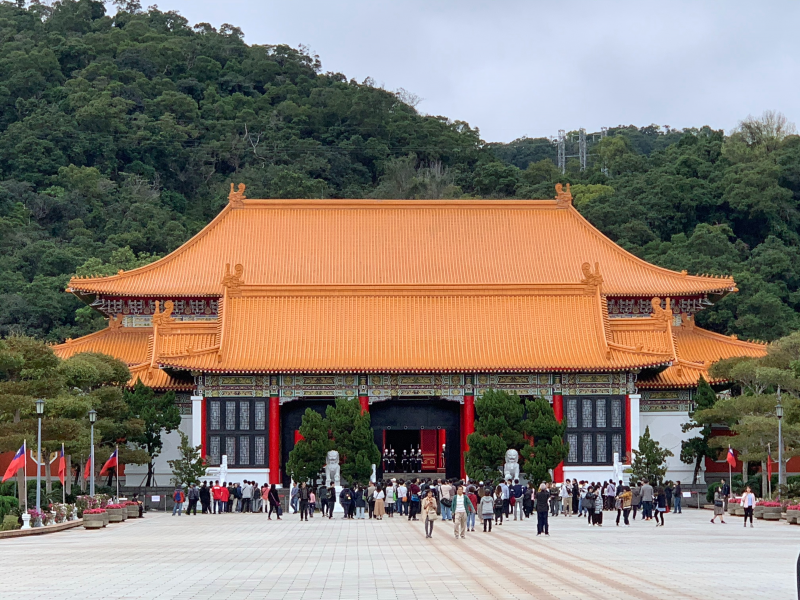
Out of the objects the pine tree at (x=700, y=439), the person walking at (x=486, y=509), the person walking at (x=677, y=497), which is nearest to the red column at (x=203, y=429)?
the person walking at (x=677, y=497)

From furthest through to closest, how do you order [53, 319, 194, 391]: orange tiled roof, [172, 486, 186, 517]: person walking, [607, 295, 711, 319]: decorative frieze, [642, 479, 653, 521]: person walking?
[607, 295, 711, 319]: decorative frieze, [53, 319, 194, 391]: orange tiled roof, [172, 486, 186, 517]: person walking, [642, 479, 653, 521]: person walking

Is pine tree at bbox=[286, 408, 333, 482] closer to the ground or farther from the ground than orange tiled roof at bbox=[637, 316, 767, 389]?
closer to the ground

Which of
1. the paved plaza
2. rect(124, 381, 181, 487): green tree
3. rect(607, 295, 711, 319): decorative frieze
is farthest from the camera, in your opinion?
rect(607, 295, 711, 319): decorative frieze

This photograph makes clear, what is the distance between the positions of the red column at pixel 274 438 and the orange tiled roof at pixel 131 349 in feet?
11.6

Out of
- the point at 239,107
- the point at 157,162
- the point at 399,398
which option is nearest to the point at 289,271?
the point at 399,398

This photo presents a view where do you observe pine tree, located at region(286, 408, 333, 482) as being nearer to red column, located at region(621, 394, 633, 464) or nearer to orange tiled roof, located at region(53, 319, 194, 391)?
orange tiled roof, located at region(53, 319, 194, 391)

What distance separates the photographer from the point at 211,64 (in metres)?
124

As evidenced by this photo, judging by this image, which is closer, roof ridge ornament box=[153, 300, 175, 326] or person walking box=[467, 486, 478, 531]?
person walking box=[467, 486, 478, 531]

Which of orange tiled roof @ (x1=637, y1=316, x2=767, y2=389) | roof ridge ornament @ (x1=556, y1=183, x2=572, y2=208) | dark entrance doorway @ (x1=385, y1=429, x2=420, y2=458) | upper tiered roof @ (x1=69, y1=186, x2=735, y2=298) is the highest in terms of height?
roof ridge ornament @ (x1=556, y1=183, x2=572, y2=208)

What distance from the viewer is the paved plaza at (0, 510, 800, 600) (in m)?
21.1

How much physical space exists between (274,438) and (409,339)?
6765 millimetres

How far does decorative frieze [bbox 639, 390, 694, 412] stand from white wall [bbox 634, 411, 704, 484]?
173mm

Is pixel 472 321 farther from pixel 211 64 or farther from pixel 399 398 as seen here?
pixel 211 64

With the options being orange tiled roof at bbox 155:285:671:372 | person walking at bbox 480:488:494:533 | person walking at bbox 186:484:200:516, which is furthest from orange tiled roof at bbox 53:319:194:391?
person walking at bbox 480:488:494:533
